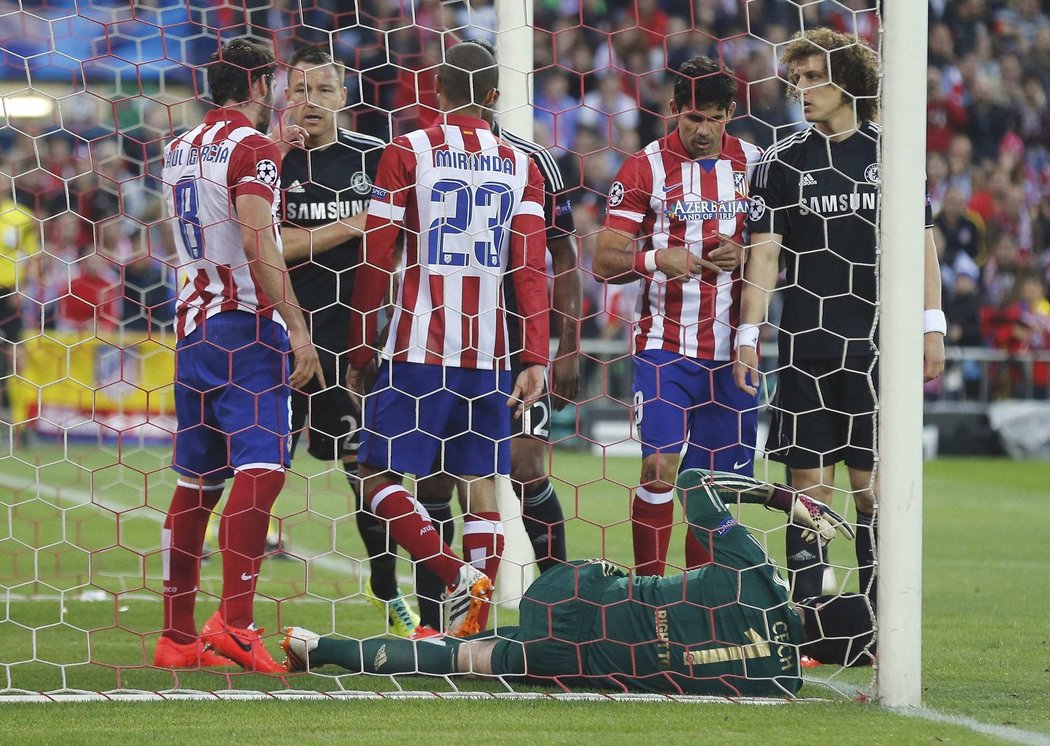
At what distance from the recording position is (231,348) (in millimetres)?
4574

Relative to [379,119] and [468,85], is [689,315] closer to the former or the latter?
[468,85]

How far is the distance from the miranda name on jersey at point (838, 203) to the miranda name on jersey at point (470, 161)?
97 centimetres

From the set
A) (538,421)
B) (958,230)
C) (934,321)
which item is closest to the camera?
(934,321)

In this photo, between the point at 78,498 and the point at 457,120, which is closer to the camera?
the point at 457,120

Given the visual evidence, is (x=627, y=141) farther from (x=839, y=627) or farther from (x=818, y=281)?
(x=839, y=627)

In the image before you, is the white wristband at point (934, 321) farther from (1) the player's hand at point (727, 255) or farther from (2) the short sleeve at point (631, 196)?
(2) the short sleeve at point (631, 196)

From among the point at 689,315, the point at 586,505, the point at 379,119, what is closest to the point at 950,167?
the point at 586,505

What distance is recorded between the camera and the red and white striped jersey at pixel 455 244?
4520mm

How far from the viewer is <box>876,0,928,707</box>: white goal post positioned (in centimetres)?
384

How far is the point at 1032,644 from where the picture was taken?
488 centimetres

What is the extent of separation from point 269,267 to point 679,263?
135cm

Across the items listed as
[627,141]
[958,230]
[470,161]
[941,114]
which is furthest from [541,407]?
[941,114]

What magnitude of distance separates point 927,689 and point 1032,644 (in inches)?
36.7

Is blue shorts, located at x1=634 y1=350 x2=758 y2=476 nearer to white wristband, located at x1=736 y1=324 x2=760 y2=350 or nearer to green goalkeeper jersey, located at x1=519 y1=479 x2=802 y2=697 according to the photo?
white wristband, located at x1=736 y1=324 x2=760 y2=350
